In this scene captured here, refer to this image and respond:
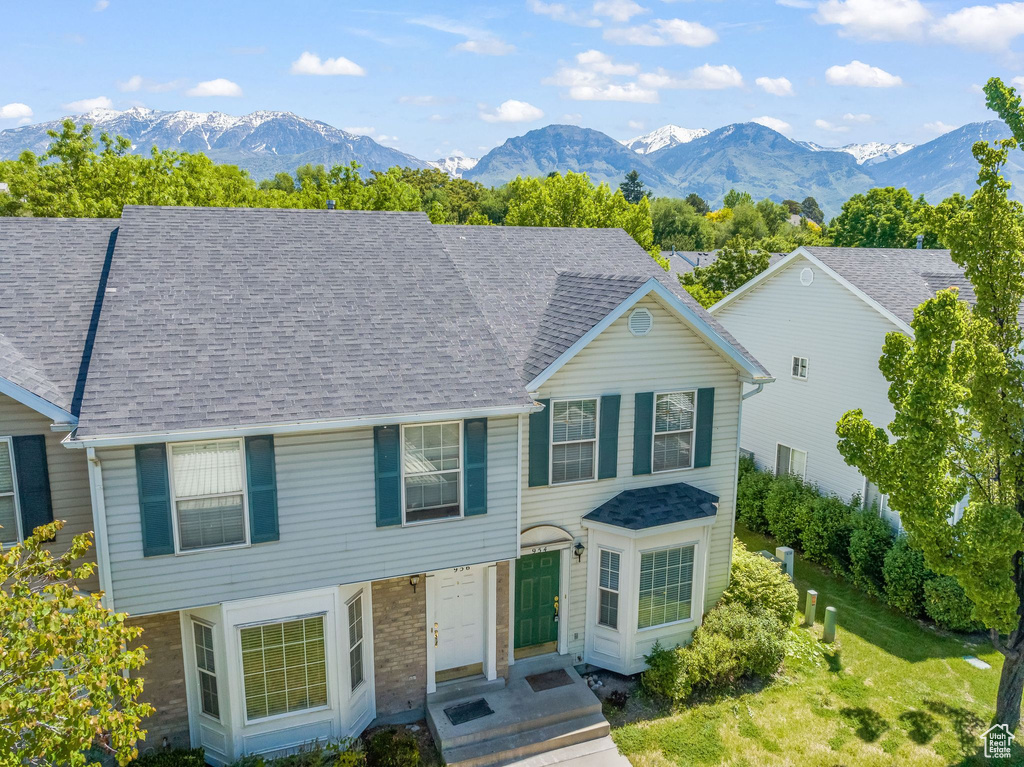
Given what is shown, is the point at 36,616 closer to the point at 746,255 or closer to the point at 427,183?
the point at 746,255

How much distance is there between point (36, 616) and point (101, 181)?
76.0 ft

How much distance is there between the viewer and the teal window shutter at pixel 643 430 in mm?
13703

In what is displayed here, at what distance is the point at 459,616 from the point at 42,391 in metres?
7.95

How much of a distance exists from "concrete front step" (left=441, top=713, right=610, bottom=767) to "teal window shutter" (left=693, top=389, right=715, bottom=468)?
5.48 m

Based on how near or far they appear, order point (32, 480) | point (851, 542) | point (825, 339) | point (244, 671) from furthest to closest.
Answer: point (825, 339) < point (851, 542) < point (244, 671) < point (32, 480)

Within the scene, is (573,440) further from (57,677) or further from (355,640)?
(57,677)

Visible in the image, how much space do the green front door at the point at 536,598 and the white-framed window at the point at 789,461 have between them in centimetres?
1081

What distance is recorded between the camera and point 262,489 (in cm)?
1041

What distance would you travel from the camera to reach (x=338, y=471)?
1088cm

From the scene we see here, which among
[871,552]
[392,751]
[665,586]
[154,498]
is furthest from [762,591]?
[154,498]

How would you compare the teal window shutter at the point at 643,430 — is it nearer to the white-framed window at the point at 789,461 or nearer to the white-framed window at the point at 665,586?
the white-framed window at the point at 665,586

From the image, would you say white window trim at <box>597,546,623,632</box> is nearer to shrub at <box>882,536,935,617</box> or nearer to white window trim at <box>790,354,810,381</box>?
shrub at <box>882,536,935,617</box>

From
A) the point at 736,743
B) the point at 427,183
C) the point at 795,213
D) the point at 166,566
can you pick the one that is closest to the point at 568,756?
the point at 736,743

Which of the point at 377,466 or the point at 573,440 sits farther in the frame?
the point at 573,440
